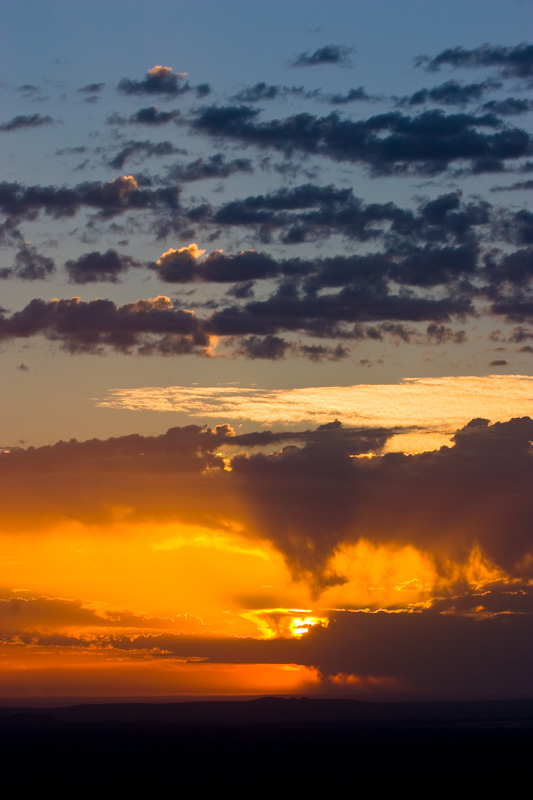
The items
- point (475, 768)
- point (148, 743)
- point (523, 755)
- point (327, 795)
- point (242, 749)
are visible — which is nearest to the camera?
point (327, 795)

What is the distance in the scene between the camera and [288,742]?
18438 cm

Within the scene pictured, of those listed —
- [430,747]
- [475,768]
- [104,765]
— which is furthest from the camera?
[430,747]

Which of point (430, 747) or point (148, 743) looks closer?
point (430, 747)

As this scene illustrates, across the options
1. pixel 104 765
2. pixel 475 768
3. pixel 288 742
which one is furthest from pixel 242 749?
pixel 475 768

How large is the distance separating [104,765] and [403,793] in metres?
53.6

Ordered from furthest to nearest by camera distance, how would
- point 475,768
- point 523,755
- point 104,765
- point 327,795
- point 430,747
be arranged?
1. point 430,747
2. point 523,755
3. point 104,765
4. point 475,768
5. point 327,795

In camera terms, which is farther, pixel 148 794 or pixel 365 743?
pixel 365 743

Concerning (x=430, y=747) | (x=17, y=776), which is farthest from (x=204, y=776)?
(x=430, y=747)

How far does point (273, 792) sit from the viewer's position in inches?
3644

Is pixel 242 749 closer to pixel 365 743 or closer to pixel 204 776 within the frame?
pixel 365 743

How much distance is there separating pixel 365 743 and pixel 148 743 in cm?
3700

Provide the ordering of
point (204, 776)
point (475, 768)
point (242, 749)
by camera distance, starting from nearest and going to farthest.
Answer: point (204, 776) < point (475, 768) < point (242, 749)

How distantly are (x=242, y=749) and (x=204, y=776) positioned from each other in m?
54.1

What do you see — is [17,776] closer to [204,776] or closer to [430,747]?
[204,776]
